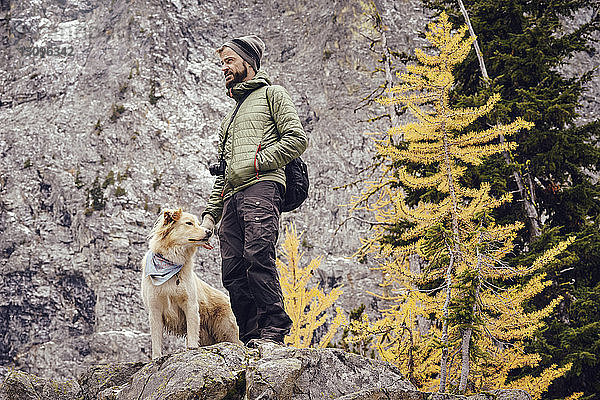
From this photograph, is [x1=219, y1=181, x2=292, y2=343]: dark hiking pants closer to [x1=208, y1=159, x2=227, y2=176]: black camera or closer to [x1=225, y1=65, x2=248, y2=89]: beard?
[x1=208, y1=159, x2=227, y2=176]: black camera

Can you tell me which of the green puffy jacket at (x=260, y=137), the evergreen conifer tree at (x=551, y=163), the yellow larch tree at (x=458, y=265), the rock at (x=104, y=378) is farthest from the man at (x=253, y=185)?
the evergreen conifer tree at (x=551, y=163)

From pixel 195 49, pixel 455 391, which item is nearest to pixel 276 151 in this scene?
pixel 455 391

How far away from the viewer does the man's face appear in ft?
15.0

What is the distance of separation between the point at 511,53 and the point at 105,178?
23.2m

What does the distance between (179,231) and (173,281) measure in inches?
15.7

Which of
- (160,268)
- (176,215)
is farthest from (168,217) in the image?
(160,268)

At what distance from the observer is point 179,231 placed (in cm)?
445

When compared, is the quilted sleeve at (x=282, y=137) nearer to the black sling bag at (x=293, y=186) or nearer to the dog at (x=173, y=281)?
the black sling bag at (x=293, y=186)

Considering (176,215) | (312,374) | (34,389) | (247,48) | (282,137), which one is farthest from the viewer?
(247,48)

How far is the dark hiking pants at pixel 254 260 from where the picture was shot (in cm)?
415

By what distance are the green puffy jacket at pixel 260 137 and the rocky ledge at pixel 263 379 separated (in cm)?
127

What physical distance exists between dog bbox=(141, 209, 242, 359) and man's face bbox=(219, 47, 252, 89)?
1.15 m

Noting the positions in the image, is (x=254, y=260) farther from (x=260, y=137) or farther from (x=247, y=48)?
(x=247, y=48)

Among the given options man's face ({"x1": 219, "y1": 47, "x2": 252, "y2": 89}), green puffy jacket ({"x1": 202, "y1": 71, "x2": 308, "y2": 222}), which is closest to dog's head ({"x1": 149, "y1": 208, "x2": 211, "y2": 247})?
green puffy jacket ({"x1": 202, "y1": 71, "x2": 308, "y2": 222})
